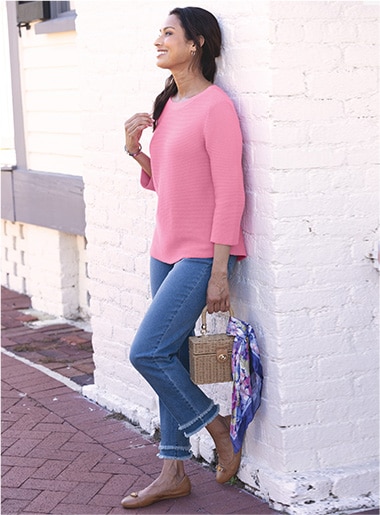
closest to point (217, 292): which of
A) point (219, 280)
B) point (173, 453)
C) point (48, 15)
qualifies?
point (219, 280)

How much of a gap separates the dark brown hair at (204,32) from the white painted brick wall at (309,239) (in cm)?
5

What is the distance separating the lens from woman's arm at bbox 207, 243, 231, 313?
4004mm

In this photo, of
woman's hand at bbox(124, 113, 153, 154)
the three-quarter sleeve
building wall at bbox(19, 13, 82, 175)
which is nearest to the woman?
the three-quarter sleeve

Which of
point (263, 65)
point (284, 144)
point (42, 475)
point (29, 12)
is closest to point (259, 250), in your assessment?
point (284, 144)

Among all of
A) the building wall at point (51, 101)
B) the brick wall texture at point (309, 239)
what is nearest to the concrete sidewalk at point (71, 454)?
the brick wall texture at point (309, 239)

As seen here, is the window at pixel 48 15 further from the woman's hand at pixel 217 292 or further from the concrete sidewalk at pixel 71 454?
the woman's hand at pixel 217 292

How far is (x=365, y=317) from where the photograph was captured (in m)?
4.18

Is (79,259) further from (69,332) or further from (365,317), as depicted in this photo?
(365,317)

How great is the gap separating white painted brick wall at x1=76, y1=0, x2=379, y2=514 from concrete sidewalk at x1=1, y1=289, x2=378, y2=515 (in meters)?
0.25

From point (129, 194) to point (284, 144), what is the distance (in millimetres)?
1334

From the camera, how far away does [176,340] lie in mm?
4090

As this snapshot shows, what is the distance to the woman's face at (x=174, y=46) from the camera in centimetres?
412

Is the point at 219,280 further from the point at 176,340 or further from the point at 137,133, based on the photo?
the point at 137,133

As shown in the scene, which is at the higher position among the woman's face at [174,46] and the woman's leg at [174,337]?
the woman's face at [174,46]
